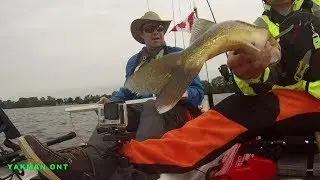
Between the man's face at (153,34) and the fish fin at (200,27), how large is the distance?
3.85 m

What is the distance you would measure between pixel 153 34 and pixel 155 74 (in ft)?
14.1

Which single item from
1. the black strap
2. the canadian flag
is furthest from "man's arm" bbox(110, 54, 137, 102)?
the canadian flag

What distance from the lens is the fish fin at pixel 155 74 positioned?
239cm

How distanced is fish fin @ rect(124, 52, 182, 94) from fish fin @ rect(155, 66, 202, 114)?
0.03 metres

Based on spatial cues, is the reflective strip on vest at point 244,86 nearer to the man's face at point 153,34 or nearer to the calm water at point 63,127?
the calm water at point 63,127

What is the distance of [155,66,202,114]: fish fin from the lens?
7.88ft

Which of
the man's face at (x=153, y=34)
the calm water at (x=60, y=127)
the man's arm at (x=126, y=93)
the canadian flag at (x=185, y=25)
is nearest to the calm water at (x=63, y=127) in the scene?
the calm water at (x=60, y=127)

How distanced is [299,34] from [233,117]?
0.91m

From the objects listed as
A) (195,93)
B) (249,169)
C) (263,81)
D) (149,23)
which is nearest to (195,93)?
(195,93)

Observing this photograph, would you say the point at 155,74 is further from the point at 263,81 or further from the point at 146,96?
the point at 146,96

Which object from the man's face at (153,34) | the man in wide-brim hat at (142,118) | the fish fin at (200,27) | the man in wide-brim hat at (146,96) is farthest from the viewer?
the man's face at (153,34)

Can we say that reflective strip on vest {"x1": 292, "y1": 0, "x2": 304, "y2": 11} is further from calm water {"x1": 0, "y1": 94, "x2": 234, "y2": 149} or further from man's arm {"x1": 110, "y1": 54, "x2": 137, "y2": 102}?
man's arm {"x1": 110, "y1": 54, "x2": 137, "y2": 102}

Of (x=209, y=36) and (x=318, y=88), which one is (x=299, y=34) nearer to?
(x=318, y=88)

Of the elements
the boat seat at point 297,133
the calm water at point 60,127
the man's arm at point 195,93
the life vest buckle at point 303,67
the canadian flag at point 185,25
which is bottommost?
the calm water at point 60,127
